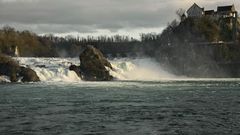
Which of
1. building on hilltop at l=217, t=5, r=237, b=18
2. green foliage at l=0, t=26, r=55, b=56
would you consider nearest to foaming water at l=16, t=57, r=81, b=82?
green foliage at l=0, t=26, r=55, b=56

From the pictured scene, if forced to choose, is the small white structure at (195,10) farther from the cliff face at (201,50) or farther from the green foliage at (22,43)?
the green foliage at (22,43)

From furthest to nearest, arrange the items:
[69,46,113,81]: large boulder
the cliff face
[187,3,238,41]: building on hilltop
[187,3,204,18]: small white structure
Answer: [187,3,204,18]: small white structure < [187,3,238,41]: building on hilltop < the cliff face < [69,46,113,81]: large boulder

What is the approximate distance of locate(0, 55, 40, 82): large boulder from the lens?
200 ft

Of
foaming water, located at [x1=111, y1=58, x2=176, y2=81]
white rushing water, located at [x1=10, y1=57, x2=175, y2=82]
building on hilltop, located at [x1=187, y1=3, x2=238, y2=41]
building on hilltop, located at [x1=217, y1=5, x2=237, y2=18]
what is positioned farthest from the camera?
building on hilltop, located at [x1=217, y1=5, x2=237, y2=18]

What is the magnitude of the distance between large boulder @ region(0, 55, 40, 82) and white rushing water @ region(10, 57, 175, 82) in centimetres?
180

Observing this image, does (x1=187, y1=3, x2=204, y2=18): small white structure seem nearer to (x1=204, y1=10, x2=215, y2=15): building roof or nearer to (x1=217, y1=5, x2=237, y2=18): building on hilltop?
(x1=204, y1=10, x2=215, y2=15): building roof

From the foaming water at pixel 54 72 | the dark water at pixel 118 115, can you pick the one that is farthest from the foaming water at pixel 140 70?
the dark water at pixel 118 115

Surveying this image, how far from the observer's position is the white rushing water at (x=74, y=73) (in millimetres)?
64062

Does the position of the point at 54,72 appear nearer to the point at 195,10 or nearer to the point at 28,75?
the point at 28,75

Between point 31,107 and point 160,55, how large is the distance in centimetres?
6442

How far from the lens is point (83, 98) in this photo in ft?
Answer: 120

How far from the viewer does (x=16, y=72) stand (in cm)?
6162

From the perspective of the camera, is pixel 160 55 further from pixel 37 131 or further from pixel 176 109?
pixel 37 131

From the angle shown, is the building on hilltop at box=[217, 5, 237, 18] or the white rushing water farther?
the building on hilltop at box=[217, 5, 237, 18]
